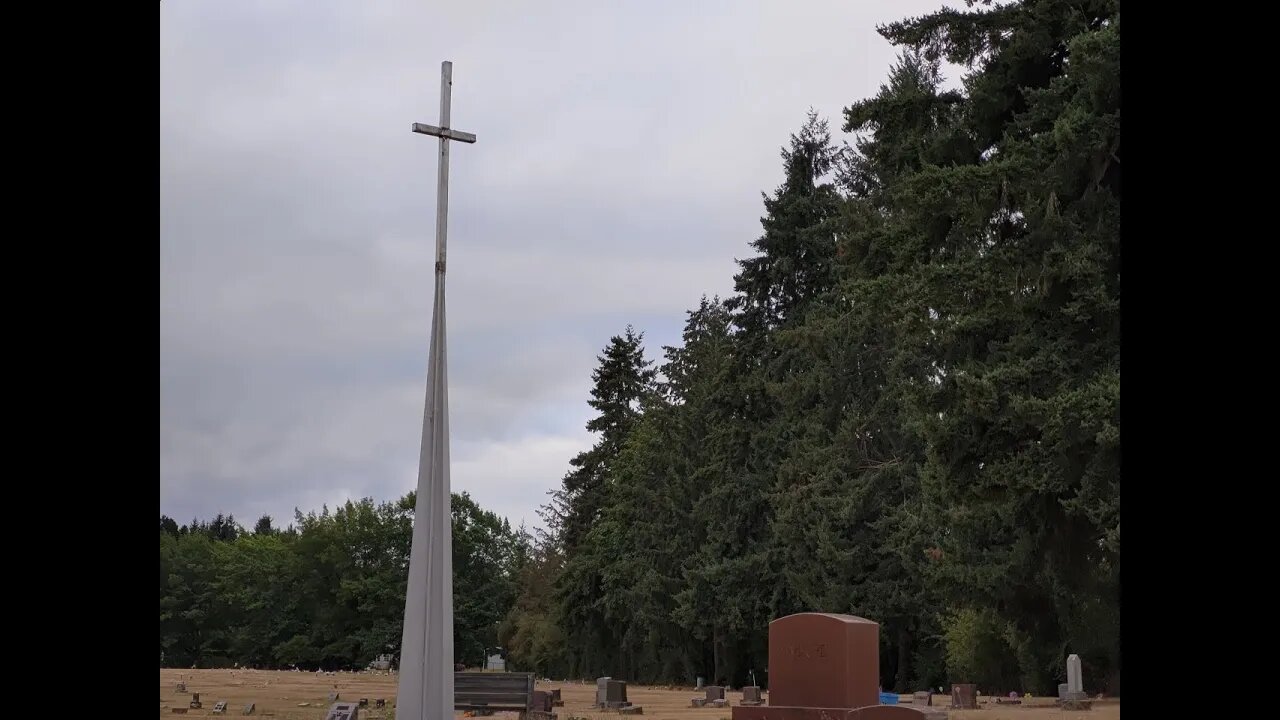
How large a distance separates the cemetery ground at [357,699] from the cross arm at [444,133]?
9.60 meters

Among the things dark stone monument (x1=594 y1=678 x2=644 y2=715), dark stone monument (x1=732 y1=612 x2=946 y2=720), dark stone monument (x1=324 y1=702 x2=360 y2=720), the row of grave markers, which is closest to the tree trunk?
the row of grave markers

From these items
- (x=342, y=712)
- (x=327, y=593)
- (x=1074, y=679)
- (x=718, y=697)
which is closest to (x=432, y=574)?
(x=342, y=712)

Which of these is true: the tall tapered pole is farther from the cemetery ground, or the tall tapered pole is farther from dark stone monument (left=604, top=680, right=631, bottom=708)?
dark stone monument (left=604, top=680, right=631, bottom=708)

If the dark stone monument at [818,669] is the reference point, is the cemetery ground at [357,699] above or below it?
below

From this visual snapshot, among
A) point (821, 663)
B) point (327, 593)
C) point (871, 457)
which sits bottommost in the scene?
point (327, 593)

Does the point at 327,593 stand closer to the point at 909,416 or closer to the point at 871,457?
the point at 871,457

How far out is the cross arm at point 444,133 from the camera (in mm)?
14211

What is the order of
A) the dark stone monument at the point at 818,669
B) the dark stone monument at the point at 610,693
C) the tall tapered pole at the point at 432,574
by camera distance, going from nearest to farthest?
the tall tapered pole at the point at 432,574 → the dark stone monument at the point at 818,669 → the dark stone monument at the point at 610,693

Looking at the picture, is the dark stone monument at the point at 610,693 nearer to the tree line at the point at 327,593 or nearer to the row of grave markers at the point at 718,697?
the row of grave markers at the point at 718,697

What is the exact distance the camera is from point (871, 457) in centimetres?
3728

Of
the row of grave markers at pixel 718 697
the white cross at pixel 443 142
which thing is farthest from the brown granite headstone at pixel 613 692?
the white cross at pixel 443 142

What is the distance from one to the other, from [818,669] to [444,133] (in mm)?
7769

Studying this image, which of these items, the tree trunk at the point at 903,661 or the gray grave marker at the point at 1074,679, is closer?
the gray grave marker at the point at 1074,679

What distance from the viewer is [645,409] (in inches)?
2002
